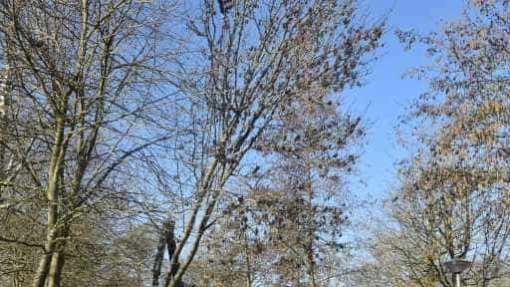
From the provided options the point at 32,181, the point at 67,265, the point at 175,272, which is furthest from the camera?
the point at 67,265

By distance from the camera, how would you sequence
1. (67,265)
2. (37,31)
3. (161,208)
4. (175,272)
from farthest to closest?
1. (67,265)
2. (175,272)
3. (161,208)
4. (37,31)

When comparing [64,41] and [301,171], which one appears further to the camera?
[301,171]

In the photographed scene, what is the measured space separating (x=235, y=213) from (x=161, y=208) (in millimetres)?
2202

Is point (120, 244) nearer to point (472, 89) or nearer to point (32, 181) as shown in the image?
point (32, 181)

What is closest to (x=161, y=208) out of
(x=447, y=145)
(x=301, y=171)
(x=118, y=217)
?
(x=118, y=217)


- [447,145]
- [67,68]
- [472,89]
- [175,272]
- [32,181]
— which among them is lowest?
[175,272]

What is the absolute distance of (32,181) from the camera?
25.7 ft

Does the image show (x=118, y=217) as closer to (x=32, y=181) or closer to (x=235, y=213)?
(x=32, y=181)

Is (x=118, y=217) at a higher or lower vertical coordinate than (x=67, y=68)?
lower

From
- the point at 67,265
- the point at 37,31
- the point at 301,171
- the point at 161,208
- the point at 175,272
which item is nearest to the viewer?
the point at 37,31

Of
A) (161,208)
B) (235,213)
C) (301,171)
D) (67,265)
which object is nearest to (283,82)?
(235,213)

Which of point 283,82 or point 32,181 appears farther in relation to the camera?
point 283,82

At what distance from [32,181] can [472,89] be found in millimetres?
7078

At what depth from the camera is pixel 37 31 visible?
6.77 meters
